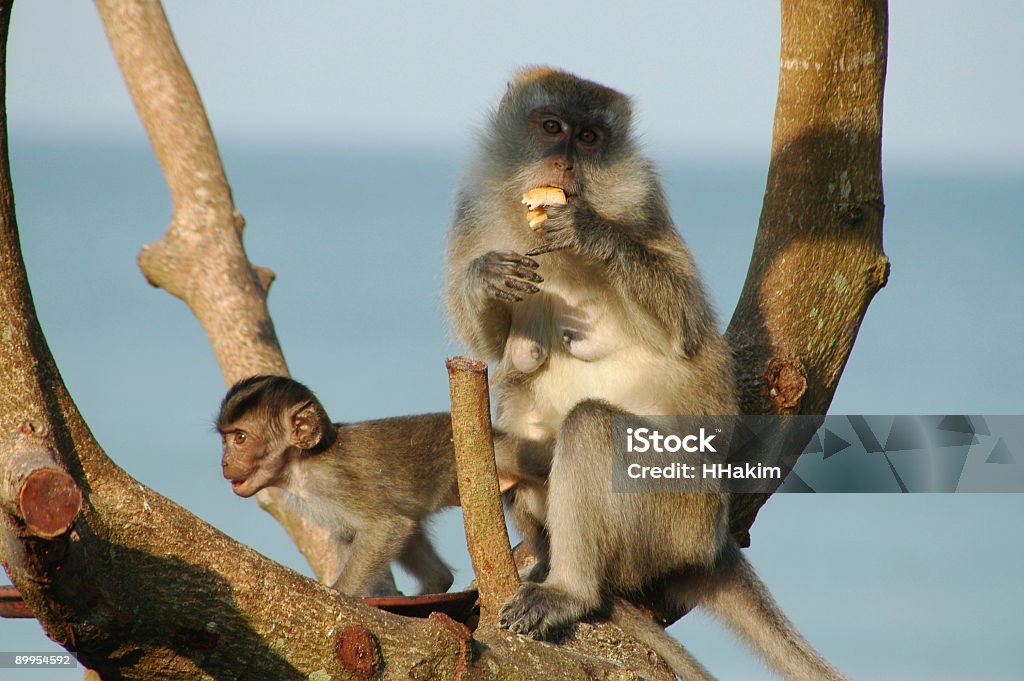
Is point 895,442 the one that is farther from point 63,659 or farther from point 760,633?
point 63,659

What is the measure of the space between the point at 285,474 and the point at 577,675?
203cm

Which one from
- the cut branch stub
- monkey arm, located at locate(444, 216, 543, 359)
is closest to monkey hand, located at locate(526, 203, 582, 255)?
monkey arm, located at locate(444, 216, 543, 359)

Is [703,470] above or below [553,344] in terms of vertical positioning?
below

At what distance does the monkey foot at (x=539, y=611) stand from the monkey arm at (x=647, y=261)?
1166mm

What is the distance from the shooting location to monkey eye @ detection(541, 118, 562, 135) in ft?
16.5

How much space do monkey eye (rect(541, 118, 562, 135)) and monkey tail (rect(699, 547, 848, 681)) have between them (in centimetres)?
198

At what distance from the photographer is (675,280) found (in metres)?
4.88

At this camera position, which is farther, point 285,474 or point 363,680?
point 285,474

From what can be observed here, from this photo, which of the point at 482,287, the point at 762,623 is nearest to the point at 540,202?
the point at 482,287

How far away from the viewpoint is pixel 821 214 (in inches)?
216

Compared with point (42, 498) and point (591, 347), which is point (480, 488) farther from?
point (42, 498)

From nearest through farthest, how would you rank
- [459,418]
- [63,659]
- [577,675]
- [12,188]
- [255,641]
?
[12,188] → [255,641] → [577,675] → [459,418] → [63,659]

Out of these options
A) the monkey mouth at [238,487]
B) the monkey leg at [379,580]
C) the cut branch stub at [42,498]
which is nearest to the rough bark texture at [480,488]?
the monkey leg at [379,580]

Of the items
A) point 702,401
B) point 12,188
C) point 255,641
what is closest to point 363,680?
point 255,641
